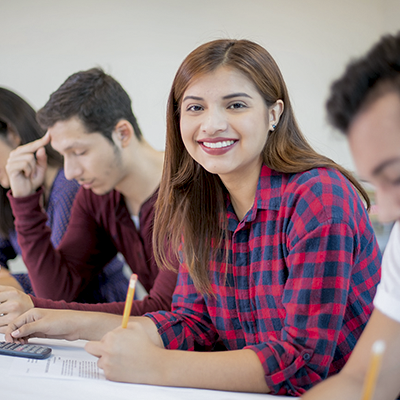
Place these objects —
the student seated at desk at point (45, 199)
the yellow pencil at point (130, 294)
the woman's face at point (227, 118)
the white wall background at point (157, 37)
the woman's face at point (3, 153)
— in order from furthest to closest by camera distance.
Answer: the white wall background at point (157, 37) < the woman's face at point (3, 153) < the student seated at desk at point (45, 199) < the woman's face at point (227, 118) < the yellow pencil at point (130, 294)

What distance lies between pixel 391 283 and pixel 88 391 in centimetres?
47

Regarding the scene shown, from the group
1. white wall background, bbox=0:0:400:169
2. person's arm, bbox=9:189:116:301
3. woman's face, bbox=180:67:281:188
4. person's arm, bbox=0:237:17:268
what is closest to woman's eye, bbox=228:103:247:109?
woman's face, bbox=180:67:281:188

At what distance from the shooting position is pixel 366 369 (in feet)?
2.18

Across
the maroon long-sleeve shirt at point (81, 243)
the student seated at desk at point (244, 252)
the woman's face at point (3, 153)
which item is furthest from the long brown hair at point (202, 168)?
the woman's face at point (3, 153)

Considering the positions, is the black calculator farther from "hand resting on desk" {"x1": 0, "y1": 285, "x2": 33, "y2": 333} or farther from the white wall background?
the white wall background

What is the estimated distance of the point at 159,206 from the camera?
3.98 feet

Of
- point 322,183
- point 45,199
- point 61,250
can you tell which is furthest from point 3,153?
point 322,183

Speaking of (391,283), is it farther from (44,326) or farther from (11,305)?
(11,305)

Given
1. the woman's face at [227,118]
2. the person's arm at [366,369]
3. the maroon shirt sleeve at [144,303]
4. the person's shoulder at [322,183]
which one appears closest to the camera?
the person's arm at [366,369]

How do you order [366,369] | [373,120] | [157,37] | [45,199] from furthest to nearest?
[157,37], [45,199], [366,369], [373,120]

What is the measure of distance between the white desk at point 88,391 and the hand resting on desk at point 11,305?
311 mm

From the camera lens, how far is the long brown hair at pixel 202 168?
1.02 meters

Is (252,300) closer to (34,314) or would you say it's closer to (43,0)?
(34,314)

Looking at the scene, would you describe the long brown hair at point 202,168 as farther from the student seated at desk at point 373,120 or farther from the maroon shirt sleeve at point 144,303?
the student seated at desk at point 373,120
